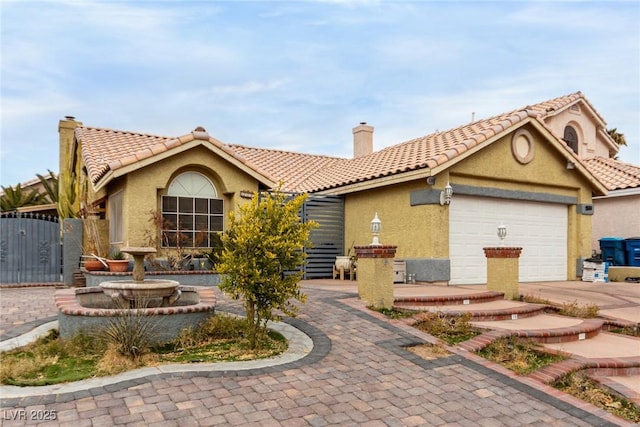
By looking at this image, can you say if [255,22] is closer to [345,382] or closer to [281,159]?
[345,382]

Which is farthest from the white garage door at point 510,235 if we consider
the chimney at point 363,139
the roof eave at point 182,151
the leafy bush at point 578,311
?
the chimney at point 363,139

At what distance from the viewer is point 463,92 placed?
14984 mm

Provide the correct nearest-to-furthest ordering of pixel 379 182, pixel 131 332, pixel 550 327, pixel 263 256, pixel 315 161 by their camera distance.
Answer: pixel 131 332 < pixel 263 256 < pixel 550 327 < pixel 379 182 < pixel 315 161

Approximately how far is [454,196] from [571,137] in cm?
1379

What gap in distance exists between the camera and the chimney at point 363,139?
22938 mm

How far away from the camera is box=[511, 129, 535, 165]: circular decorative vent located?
14.3 meters

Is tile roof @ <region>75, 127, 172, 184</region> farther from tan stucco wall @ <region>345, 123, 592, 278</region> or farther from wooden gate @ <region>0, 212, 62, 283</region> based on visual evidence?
tan stucco wall @ <region>345, 123, 592, 278</region>

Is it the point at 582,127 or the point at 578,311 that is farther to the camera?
the point at 582,127

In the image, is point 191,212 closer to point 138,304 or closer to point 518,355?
point 138,304

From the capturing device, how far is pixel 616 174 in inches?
760

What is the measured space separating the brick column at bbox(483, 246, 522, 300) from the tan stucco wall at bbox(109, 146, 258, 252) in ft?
22.5

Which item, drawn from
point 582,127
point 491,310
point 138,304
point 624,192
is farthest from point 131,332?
point 582,127

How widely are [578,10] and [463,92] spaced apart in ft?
16.3

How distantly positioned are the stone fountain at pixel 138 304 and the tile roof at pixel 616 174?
49.6ft
